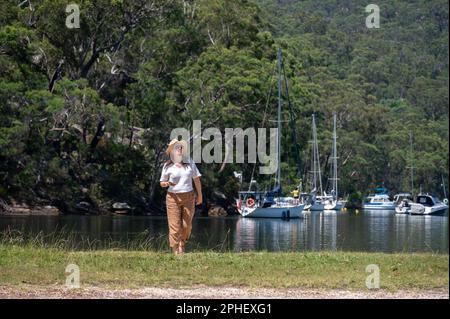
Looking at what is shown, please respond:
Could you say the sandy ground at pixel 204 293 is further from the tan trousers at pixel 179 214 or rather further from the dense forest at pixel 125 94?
the dense forest at pixel 125 94

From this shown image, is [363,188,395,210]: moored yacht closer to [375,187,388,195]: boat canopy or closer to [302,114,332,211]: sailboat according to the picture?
[375,187,388,195]: boat canopy

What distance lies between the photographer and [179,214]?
48.9 ft

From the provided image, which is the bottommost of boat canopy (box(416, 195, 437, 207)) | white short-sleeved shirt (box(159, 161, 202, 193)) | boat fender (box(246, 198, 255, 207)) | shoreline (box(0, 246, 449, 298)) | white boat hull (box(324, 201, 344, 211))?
white boat hull (box(324, 201, 344, 211))

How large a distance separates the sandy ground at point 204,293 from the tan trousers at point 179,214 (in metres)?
3.20

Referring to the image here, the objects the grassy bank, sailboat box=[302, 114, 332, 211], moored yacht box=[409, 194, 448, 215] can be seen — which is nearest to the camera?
the grassy bank

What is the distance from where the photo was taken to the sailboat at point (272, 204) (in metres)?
59.5

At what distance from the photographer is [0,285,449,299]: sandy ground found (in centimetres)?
1110

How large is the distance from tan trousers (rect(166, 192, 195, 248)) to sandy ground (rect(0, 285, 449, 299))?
10.5 feet

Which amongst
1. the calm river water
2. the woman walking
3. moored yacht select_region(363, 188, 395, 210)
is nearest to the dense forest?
the calm river water

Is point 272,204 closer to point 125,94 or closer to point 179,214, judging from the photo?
point 125,94

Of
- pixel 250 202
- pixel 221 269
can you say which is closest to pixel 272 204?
pixel 250 202

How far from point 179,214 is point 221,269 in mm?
1985

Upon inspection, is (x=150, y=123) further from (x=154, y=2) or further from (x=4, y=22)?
(x=4, y=22)
